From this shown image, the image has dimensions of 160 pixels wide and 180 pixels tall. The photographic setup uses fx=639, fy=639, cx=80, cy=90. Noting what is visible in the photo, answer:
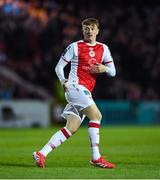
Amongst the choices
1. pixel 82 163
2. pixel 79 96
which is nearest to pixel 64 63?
pixel 79 96

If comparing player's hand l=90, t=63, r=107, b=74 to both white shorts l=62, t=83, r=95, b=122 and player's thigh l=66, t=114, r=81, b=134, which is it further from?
player's thigh l=66, t=114, r=81, b=134

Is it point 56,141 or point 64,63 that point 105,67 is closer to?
point 64,63

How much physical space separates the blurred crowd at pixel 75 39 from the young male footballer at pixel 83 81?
1417cm

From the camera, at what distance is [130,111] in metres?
23.0

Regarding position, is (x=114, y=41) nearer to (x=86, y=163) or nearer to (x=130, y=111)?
(x=130, y=111)

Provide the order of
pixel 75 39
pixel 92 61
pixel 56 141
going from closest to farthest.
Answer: pixel 56 141 < pixel 92 61 < pixel 75 39

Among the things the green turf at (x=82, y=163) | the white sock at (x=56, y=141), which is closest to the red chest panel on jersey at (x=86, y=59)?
the white sock at (x=56, y=141)

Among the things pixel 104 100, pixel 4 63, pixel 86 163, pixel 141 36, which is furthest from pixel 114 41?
pixel 86 163

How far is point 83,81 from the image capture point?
8461 millimetres

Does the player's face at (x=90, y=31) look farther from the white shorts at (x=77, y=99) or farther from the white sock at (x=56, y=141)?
the white sock at (x=56, y=141)

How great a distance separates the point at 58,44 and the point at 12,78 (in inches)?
106

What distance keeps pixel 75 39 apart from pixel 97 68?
16528 millimetres

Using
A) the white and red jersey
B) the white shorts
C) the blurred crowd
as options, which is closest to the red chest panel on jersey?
the white and red jersey

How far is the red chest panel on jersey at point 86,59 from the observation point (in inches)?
332
